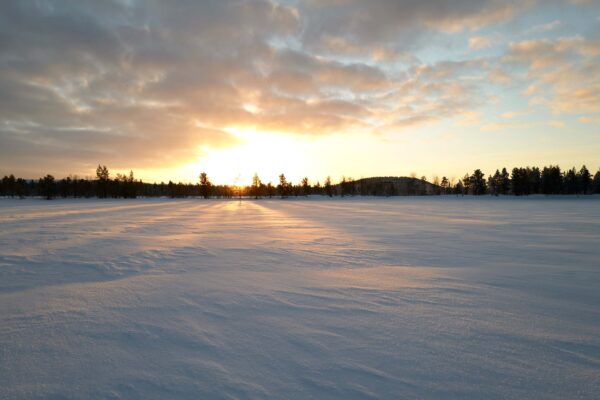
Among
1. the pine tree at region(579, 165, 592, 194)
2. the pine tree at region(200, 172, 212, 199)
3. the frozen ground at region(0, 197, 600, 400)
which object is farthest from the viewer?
the pine tree at region(200, 172, 212, 199)

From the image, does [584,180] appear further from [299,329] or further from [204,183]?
[204,183]

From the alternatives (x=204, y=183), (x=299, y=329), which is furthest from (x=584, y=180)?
(x=204, y=183)

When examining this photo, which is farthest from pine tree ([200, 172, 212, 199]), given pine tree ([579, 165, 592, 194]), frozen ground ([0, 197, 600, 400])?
pine tree ([579, 165, 592, 194])

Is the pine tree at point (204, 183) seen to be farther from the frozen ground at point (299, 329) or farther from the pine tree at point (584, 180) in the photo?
the pine tree at point (584, 180)

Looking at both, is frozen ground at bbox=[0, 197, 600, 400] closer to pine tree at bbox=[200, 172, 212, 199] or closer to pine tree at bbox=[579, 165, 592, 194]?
pine tree at bbox=[200, 172, 212, 199]

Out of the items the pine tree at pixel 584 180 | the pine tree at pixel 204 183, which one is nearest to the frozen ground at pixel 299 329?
the pine tree at pixel 204 183

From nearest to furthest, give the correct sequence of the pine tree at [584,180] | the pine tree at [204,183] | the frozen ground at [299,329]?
the frozen ground at [299,329], the pine tree at [584,180], the pine tree at [204,183]

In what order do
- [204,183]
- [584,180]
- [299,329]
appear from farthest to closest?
[204,183]
[584,180]
[299,329]

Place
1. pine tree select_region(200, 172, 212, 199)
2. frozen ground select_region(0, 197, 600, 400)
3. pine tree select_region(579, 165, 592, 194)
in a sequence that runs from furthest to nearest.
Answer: pine tree select_region(200, 172, 212, 199) < pine tree select_region(579, 165, 592, 194) < frozen ground select_region(0, 197, 600, 400)

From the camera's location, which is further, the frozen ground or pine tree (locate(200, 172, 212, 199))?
pine tree (locate(200, 172, 212, 199))

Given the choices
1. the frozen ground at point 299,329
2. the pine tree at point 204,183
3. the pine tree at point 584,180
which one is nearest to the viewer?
the frozen ground at point 299,329

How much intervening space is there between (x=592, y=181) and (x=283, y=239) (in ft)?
446

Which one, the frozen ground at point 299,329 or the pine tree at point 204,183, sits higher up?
the pine tree at point 204,183

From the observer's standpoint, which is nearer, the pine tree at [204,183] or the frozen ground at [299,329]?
the frozen ground at [299,329]
